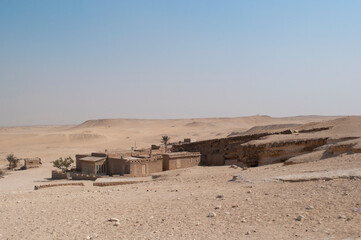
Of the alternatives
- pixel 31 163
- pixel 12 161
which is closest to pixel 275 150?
pixel 31 163

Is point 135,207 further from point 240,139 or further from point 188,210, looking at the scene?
point 240,139

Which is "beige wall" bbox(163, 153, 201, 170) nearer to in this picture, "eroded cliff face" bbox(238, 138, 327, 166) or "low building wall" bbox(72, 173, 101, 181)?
"low building wall" bbox(72, 173, 101, 181)

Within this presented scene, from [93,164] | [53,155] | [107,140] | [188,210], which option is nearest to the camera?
[188,210]

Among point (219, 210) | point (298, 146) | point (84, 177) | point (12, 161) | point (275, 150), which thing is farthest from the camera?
point (12, 161)

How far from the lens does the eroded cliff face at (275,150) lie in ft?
61.9

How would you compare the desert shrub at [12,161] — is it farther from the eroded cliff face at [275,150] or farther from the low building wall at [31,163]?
the eroded cliff face at [275,150]

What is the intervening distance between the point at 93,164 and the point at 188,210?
55.6ft

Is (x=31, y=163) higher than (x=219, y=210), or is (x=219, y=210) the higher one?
(x=219, y=210)

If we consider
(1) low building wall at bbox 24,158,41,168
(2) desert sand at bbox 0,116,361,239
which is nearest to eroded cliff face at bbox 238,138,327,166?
(2) desert sand at bbox 0,116,361,239

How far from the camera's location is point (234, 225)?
7.46 metres

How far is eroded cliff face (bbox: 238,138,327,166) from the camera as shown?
1886 cm

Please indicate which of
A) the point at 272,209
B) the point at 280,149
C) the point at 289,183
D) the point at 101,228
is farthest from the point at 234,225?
the point at 280,149

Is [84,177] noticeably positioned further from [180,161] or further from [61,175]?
[180,161]

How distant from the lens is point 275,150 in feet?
64.5
